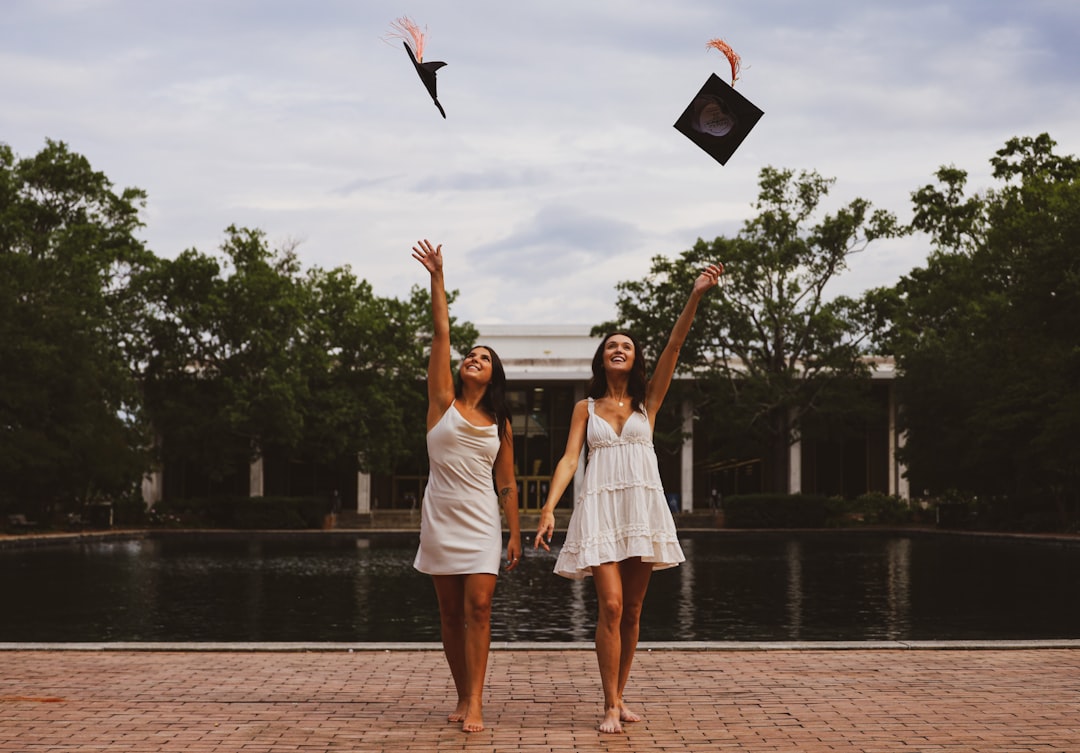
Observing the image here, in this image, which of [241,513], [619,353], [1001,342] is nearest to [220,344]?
[241,513]

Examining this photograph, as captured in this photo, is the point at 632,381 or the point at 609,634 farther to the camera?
the point at 632,381

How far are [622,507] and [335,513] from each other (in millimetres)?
49303

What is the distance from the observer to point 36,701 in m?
7.06

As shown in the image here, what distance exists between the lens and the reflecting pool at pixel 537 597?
12266mm

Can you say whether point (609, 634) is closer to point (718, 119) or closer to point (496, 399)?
point (496, 399)

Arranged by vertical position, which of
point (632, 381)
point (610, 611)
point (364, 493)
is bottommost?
point (364, 493)

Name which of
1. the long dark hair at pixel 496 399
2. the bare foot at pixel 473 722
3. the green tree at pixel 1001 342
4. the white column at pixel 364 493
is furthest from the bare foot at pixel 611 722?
the white column at pixel 364 493

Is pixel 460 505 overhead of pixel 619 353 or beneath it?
beneath

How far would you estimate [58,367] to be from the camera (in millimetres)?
35719

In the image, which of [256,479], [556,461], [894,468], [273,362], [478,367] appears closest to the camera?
[478,367]

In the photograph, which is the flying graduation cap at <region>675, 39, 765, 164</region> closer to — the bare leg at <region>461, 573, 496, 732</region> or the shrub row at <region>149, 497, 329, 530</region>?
the bare leg at <region>461, 573, 496, 732</region>

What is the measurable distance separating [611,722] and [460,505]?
1.25 metres

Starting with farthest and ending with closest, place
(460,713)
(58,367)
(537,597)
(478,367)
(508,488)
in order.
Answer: (58,367) < (537,597) < (508,488) < (478,367) < (460,713)

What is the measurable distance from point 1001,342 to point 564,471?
3529 cm
